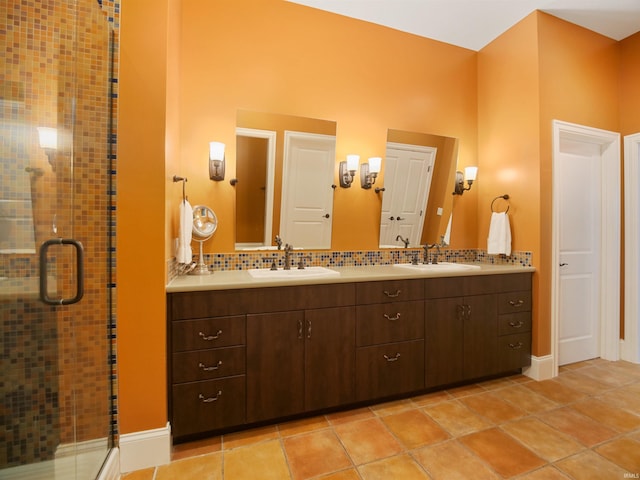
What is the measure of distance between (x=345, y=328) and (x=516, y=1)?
2932 mm

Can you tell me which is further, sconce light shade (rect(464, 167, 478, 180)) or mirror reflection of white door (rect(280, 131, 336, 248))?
sconce light shade (rect(464, 167, 478, 180))

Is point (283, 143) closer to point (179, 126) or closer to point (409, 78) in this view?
point (179, 126)

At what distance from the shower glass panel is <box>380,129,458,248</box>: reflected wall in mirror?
6.88ft

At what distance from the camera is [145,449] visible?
5.05 feet

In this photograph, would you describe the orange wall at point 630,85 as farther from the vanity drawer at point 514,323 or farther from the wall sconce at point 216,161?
the wall sconce at point 216,161

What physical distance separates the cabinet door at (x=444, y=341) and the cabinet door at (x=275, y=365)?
0.96 meters

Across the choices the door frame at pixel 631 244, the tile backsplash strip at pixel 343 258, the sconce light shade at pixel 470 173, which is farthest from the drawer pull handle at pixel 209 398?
the door frame at pixel 631 244

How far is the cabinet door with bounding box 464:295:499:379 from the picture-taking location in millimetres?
2318

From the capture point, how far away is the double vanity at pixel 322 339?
1652 mm

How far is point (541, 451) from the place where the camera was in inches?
65.4

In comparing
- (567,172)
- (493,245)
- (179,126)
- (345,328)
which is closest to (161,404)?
(345,328)

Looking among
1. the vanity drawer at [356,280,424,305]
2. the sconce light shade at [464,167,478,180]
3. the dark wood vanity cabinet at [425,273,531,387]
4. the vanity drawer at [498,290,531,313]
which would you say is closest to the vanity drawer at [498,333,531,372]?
the dark wood vanity cabinet at [425,273,531,387]

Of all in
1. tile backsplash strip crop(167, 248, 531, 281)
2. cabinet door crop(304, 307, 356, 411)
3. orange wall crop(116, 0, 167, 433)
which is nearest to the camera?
orange wall crop(116, 0, 167, 433)

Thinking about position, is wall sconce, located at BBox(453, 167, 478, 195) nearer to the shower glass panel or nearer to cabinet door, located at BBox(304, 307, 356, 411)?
cabinet door, located at BBox(304, 307, 356, 411)
